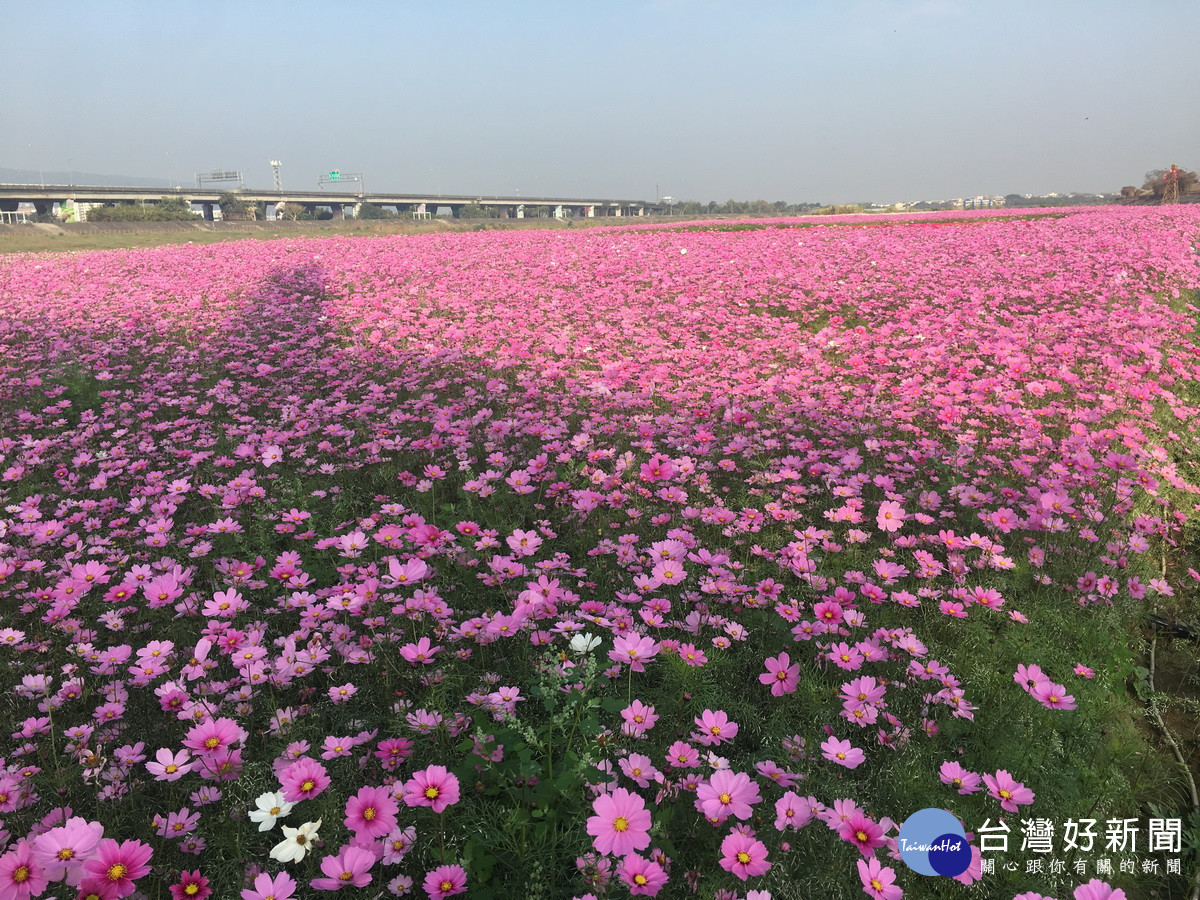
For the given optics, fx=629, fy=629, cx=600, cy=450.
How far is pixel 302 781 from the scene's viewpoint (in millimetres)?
1418

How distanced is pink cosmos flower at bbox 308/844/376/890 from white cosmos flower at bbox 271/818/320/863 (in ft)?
0.18

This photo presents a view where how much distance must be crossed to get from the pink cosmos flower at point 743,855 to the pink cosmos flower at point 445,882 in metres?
0.54

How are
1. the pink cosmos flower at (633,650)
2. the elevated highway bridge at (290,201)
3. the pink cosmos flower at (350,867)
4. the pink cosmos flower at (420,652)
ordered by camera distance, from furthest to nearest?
the elevated highway bridge at (290,201), the pink cosmos flower at (420,652), the pink cosmos flower at (633,650), the pink cosmos flower at (350,867)

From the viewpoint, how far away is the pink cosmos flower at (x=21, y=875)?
3.61 ft

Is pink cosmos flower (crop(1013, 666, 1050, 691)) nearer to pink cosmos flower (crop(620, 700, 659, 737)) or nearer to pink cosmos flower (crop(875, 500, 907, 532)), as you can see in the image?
pink cosmos flower (crop(875, 500, 907, 532))

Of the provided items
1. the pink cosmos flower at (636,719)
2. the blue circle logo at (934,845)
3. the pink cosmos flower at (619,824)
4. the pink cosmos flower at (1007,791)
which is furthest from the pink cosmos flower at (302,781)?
the pink cosmos flower at (1007,791)

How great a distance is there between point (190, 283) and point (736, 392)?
407 inches

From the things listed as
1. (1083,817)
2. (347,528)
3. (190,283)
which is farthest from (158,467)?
(190,283)

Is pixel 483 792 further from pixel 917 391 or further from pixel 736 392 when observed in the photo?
pixel 917 391

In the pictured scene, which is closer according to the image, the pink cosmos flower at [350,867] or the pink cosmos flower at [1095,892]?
the pink cosmos flower at [1095,892]

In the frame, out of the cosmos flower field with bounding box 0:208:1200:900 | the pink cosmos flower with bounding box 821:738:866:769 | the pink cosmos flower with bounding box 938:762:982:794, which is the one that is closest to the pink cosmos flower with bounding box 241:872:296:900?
the cosmos flower field with bounding box 0:208:1200:900

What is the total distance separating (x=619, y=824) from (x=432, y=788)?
42 centimetres

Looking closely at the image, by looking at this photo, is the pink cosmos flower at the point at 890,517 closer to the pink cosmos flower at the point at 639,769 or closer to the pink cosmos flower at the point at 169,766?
the pink cosmos flower at the point at 639,769

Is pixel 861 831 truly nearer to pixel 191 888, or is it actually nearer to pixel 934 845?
pixel 934 845
